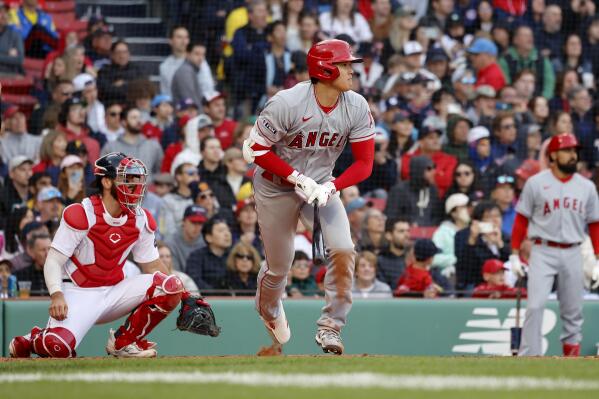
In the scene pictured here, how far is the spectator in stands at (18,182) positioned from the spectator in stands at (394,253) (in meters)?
3.40

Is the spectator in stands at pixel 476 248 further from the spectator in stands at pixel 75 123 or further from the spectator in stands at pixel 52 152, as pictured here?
the spectator in stands at pixel 52 152

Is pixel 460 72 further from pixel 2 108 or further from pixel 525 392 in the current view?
pixel 525 392

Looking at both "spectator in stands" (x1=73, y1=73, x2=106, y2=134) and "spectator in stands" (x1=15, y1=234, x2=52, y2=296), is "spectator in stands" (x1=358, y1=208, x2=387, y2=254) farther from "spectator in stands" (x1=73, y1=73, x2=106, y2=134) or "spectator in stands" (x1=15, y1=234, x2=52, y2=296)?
"spectator in stands" (x1=73, y1=73, x2=106, y2=134)

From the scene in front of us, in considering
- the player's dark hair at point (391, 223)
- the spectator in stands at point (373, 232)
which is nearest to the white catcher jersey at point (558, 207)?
the player's dark hair at point (391, 223)

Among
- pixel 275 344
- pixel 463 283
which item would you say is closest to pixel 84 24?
pixel 463 283

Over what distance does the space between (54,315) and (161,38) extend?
8.25m

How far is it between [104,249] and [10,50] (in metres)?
6.42

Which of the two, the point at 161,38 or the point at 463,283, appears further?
the point at 161,38

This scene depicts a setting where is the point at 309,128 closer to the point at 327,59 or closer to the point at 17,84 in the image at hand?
the point at 327,59

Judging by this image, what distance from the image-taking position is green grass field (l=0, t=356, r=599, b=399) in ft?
17.9

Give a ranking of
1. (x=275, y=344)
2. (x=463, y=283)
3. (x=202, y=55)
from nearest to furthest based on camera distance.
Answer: (x=275, y=344) → (x=463, y=283) → (x=202, y=55)

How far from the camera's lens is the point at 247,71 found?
14.1 metres

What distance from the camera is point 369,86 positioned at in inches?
573

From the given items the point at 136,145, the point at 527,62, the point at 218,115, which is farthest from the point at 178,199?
the point at 527,62
